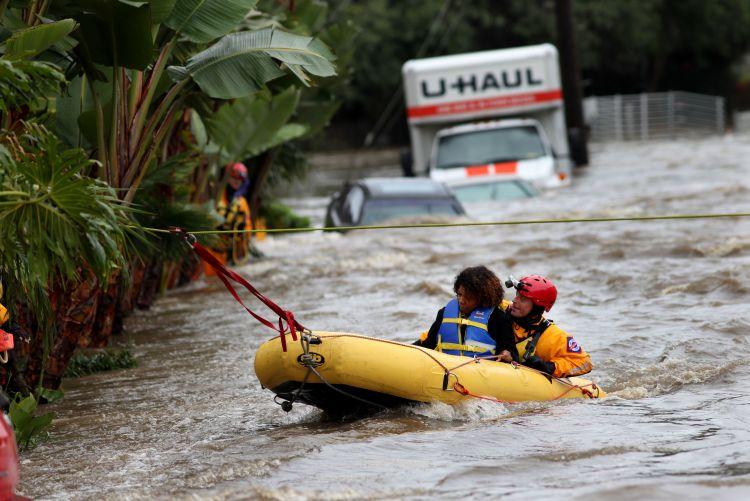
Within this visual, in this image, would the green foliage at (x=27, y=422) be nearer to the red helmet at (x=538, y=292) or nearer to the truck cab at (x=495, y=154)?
the red helmet at (x=538, y=292)

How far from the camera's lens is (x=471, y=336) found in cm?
892

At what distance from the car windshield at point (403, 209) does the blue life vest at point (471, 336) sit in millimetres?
9813

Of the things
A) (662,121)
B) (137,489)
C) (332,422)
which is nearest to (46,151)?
(137,489)

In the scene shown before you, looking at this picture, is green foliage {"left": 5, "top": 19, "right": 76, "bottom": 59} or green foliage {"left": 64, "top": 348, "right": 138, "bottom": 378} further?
green foliage {"left": 64, "top": 348, "right": 138, "bottom": 378}

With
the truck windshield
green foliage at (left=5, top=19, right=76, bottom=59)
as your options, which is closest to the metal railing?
the truck windshield

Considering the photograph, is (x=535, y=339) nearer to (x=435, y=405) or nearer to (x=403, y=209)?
(x=435, y=405)

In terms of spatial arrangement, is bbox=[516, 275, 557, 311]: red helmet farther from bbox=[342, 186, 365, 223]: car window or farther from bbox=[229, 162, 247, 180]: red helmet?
bbox=[342, 186, 365, 223]: car window

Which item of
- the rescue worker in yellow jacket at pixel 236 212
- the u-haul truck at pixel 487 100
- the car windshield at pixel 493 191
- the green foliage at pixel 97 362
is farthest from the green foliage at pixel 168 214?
the u-haul truck at pixel 487 100

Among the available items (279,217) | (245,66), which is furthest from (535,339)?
(279,217)

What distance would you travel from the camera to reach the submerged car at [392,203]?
1894 centimetres

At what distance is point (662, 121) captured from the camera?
1879 inches

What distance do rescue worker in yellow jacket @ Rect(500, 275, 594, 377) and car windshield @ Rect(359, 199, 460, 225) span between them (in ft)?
32.1

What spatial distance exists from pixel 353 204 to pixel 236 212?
4.02 m

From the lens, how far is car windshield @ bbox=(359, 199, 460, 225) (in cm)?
1888
